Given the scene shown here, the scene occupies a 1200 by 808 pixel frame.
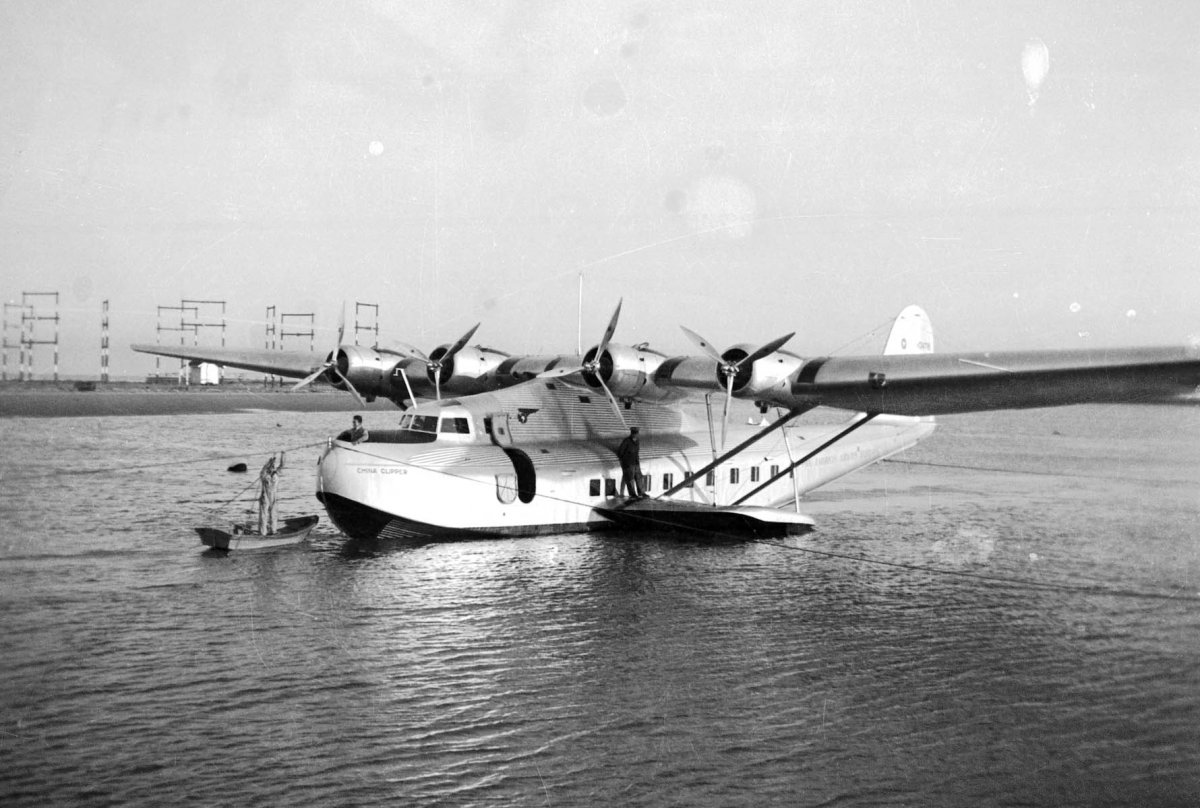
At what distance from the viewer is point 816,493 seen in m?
31.4

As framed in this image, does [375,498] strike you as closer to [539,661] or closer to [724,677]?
[539,661]

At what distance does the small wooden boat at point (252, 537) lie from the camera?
18484 millimetres

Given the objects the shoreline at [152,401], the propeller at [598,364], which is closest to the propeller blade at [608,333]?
the propeller at [598,364]

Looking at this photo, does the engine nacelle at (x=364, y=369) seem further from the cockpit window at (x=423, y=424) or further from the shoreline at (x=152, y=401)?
the shoreline at (x=152, y=401)

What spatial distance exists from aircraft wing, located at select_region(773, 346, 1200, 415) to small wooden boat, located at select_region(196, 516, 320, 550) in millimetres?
9661

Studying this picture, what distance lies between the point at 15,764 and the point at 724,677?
6886 millimetres

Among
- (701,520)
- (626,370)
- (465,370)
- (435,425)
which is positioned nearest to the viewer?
(435,425)

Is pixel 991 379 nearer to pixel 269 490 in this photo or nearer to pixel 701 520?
pixel 701 520

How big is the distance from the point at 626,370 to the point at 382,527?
5943mm

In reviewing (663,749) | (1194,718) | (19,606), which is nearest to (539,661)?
(663,749)

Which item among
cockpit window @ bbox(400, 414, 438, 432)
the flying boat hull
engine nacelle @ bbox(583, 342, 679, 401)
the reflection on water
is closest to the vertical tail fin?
the flying boat hull

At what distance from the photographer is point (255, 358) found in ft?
90.0

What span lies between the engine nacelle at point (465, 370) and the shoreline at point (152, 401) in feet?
56.8

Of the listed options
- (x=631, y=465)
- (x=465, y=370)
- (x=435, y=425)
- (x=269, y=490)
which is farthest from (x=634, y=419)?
(x=269, y=490)
